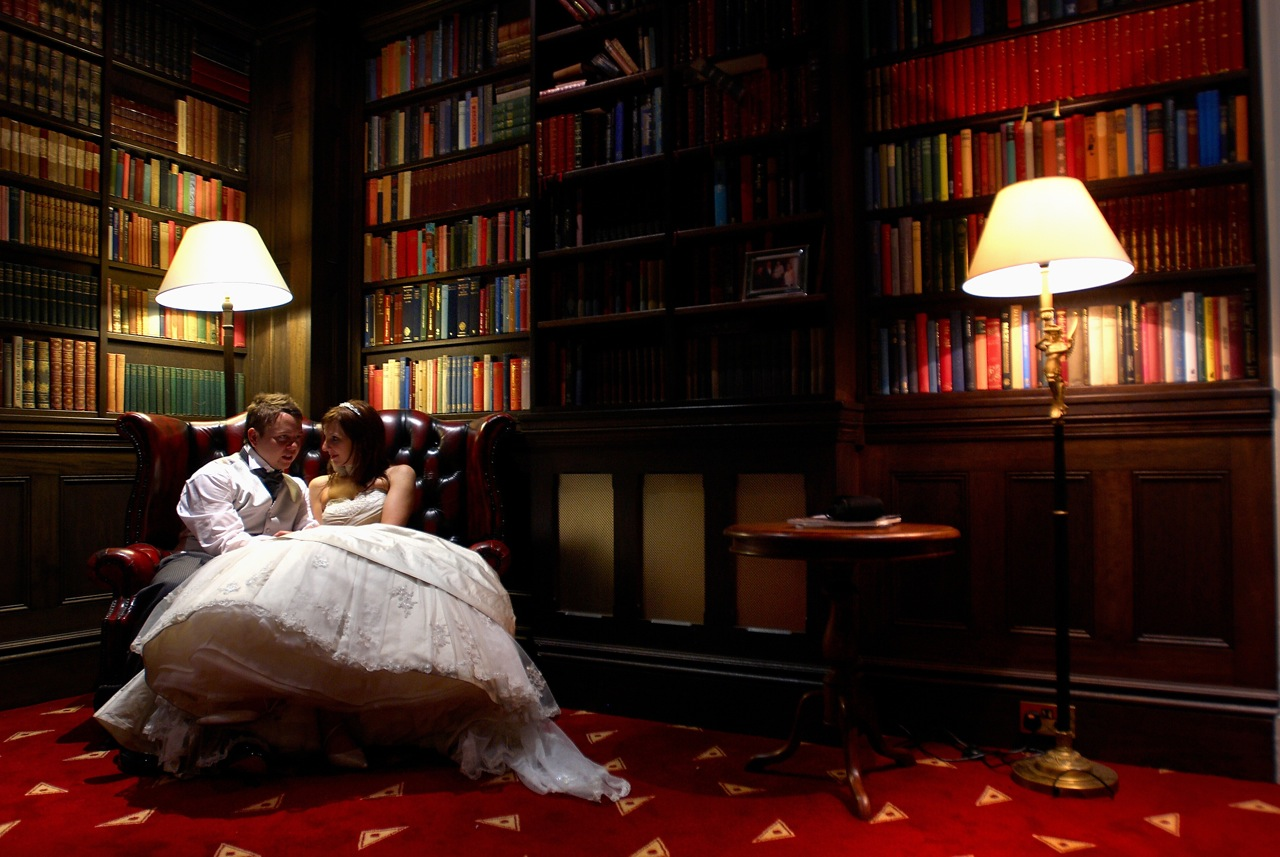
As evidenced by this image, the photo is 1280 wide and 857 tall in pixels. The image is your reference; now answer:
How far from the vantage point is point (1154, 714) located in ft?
7.72

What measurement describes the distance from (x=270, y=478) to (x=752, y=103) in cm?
200

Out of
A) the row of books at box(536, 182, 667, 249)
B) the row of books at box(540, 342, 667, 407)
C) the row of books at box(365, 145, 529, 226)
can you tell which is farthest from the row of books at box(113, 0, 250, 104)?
the row of books at box(540, 342, 667, 407)

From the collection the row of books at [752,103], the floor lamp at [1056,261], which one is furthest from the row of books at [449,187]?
the floor lamp at [1056,261]

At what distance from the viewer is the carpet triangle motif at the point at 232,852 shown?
1790mm

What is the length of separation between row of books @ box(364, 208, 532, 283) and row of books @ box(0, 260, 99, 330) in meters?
1.11

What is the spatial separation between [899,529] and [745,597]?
0.82 meters

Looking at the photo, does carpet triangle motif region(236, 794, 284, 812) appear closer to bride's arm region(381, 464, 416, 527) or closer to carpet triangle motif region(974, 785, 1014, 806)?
bride's arm region(381, 464, 416, 527)

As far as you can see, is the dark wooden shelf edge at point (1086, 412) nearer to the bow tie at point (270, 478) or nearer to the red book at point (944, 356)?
the red book at point (944, 356)

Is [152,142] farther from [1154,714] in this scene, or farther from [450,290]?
[1154,714]

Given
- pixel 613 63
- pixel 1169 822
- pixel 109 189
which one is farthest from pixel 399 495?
pixel 1169 822

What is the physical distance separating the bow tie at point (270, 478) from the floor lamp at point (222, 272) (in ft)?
2.23

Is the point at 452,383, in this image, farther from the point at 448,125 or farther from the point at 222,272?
the point at 448,125

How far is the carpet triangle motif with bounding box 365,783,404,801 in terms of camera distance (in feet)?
6.95

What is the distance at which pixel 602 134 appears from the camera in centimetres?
318
